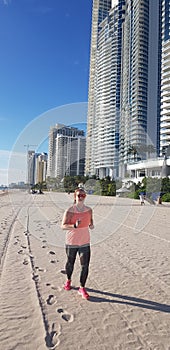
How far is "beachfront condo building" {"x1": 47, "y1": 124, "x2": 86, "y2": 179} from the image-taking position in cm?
871

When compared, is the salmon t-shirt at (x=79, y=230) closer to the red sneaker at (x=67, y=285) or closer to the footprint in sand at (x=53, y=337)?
the red sneaker at (x=67, y=285)

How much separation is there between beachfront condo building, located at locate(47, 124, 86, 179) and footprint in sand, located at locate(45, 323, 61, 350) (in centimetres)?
592

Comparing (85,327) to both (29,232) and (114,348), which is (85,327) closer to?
(114,348)

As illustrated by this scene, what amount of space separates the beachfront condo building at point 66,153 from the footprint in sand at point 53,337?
5924mm

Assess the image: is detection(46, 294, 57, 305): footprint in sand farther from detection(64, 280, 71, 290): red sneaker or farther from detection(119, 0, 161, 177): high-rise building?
detection(119, 0, 161, 177): high-rise building

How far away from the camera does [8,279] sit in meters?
4.12

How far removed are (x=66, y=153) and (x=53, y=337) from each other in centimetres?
788

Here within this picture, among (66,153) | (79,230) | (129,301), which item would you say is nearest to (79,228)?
(79,230)

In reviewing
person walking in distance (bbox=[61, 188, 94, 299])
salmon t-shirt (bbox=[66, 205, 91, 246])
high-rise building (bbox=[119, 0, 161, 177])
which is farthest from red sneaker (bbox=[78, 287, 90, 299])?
high-rise building (bbox=[119, 0, 161, 177])

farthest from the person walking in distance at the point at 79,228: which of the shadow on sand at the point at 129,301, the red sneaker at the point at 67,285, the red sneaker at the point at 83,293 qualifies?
the red sneaker at the point at 67,285

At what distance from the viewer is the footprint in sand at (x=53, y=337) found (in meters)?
2.45

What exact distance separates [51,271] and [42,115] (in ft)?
11.4

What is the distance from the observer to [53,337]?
2.57 metres

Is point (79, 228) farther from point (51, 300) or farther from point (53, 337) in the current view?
point (53, 337)
